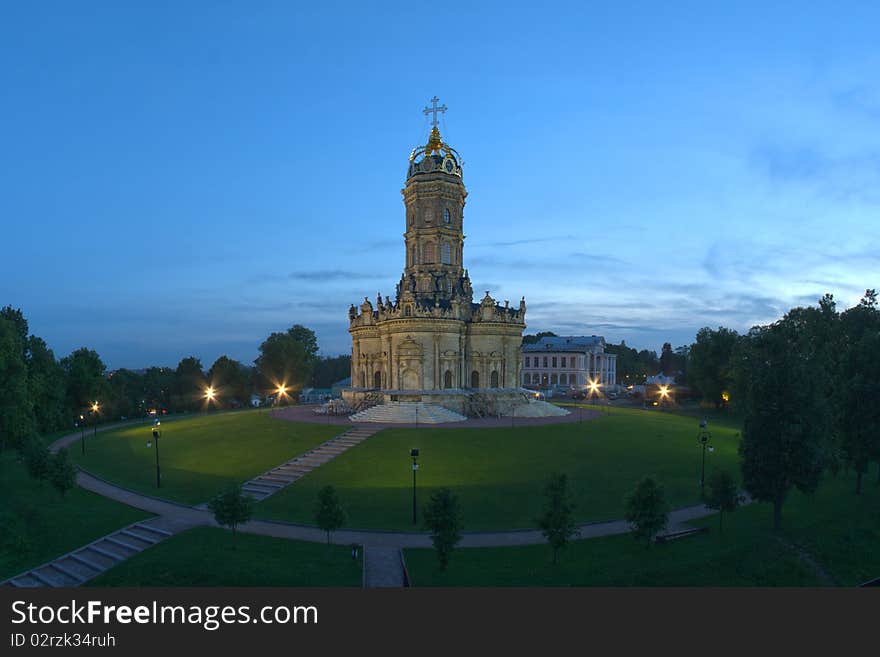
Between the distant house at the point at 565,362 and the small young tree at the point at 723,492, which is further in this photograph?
the distant house at the point at 565,362

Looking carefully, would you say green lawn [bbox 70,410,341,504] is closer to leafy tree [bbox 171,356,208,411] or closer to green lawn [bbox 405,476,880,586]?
green lawn [bbox 405,476,880,586]

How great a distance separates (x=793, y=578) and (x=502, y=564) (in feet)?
32.3

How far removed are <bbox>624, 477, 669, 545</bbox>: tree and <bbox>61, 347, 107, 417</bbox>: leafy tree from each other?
192 ft

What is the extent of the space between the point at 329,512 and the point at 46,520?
13433 millimetres

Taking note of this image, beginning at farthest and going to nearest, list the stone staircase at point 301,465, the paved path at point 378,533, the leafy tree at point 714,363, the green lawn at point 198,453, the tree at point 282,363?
1. the tree at point 282,363
2. the leafy tree at point 714,363
3. the green lawn at point 198,453
4. the stone staircase at point 301,465
5. the paved path at point 378,533

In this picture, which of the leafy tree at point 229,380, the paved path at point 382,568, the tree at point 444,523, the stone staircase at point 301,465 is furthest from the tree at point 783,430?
the leafy tree at point 229,380

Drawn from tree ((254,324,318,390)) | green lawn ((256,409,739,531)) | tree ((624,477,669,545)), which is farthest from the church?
tree ((624,477,669,545))

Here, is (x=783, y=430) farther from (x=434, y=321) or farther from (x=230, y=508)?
(x=434, y=321)

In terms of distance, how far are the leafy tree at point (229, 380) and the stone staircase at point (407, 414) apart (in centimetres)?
3763

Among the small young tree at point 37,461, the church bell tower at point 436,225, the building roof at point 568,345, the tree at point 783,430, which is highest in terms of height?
the church bell tower at point 436,225

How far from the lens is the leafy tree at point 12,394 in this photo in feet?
117

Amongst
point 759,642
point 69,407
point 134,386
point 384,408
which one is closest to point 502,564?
point 759,642

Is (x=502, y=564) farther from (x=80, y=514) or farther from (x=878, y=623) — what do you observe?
(x=80, y=514)

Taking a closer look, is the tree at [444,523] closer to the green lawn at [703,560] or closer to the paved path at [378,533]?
the green lawn at [703,560]
